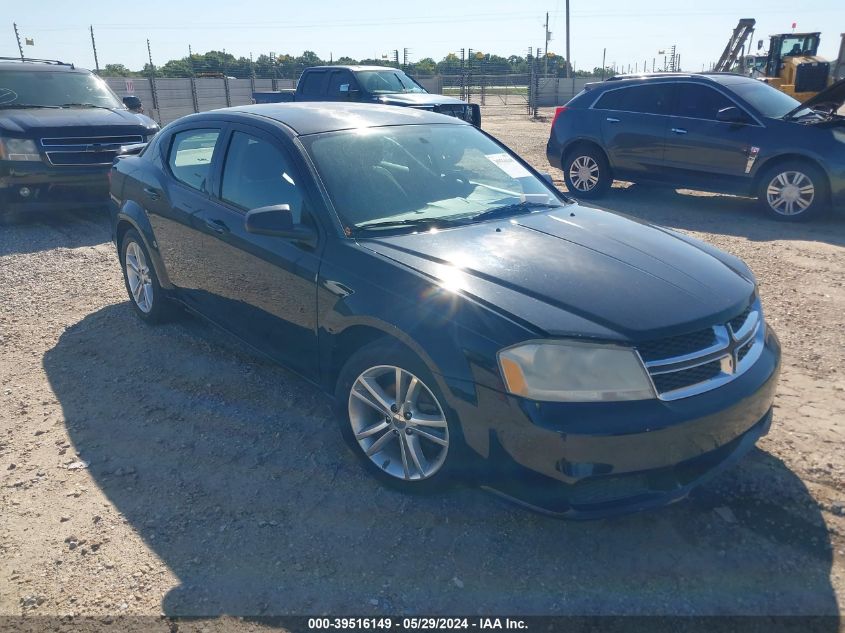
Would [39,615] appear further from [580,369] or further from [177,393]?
[580,369]

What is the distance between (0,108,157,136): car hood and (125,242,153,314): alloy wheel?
374 cm

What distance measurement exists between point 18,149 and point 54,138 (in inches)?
16.0

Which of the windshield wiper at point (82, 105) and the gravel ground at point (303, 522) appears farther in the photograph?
the windshield wiper at point (82, 105)

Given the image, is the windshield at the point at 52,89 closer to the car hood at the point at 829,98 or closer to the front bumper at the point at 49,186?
the front bumper at the point at 49,186

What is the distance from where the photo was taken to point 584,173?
10.1m

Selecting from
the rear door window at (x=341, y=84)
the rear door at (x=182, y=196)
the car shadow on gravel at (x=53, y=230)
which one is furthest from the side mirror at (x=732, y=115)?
the rear door window at (x=341, y=84)

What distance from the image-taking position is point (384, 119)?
414 cm

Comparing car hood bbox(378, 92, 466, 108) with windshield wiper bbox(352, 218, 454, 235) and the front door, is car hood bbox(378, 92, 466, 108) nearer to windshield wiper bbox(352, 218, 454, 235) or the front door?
the front door

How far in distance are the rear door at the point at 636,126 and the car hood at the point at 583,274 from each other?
6086mm

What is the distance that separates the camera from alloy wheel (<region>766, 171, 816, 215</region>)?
26.8 ft

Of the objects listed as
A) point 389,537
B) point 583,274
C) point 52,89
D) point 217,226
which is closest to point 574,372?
point 583,274

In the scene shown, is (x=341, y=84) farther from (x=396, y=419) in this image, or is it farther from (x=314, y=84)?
(x=396, y=419)

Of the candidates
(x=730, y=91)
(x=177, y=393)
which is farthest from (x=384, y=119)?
(x=730, y=91)

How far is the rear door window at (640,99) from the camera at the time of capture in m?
9.18
